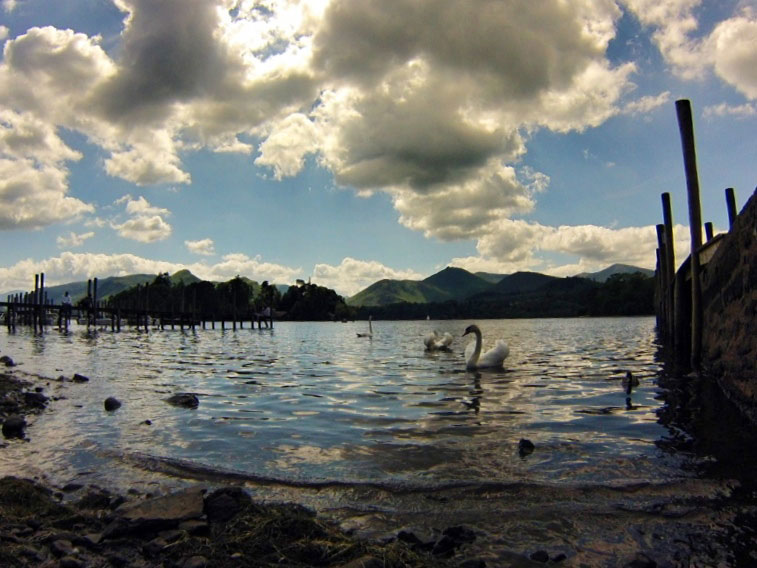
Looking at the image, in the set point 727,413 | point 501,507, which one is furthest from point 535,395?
point 501,507

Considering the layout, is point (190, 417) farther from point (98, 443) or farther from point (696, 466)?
point (696, 466)

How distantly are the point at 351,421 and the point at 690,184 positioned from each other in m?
13.5

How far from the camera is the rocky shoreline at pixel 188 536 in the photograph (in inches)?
164

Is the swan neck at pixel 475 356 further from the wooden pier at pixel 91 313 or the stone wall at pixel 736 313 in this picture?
the wooden pier at pixel 91 313

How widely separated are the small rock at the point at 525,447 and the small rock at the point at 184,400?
7.48 metres

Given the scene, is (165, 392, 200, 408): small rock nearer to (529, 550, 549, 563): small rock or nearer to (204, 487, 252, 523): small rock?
(204, 487, 252, 523): small rock

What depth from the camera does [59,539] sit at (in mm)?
4520

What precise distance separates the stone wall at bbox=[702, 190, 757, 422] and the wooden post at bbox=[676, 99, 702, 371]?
1.67 m

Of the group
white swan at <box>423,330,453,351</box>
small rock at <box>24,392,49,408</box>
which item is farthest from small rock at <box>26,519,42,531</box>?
white swan at <box>423,330,453,351</box>

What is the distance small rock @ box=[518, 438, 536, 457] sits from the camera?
293 inches

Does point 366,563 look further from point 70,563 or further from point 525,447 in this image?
point 525,447

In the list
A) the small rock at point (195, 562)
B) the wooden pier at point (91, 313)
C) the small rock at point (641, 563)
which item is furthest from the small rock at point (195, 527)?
the wooden pier at point (91, 313)

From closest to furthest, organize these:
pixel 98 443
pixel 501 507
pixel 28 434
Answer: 1. pixel 501 507
2. pixel 98 443
3. pixel 28 434

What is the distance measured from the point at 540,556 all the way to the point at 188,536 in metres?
3.04
